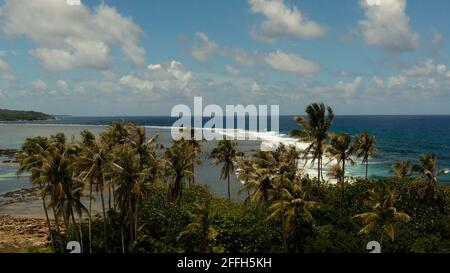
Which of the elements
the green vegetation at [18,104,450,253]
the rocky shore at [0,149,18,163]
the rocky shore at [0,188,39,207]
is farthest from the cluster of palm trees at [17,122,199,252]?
the rocky shore at [0,149,18,163]

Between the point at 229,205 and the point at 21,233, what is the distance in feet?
94.5

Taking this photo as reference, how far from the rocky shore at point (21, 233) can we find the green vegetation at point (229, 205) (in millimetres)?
4122

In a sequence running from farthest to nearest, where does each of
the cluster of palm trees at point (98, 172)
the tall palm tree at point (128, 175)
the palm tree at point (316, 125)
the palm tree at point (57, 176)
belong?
1. the palm tree at point (316, 125)
2. the tall palm tree at point (128, 175)
3. the cluster of palm trees at point (98, 172)
4. the palm tree at point (57, 176)

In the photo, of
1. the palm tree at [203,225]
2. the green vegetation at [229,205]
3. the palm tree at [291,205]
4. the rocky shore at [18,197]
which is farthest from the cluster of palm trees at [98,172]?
the rocky shore at [18,197]

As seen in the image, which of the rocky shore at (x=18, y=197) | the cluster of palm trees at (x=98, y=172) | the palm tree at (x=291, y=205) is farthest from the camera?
the rocky shore at (x=18, y=197)

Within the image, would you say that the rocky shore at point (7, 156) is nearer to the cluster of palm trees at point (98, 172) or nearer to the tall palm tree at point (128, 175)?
the cluster of palm trees at point (98, 172)

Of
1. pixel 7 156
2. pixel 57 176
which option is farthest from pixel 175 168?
pixel 7 156

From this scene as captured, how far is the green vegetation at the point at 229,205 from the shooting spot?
4128cm

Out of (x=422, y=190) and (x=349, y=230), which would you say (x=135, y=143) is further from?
(x=422, y=190)

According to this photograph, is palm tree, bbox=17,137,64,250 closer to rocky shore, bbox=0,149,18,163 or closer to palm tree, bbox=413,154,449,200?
palm tree, bbox=413,154,449,200

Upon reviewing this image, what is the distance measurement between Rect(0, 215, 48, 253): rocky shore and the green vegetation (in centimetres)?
412

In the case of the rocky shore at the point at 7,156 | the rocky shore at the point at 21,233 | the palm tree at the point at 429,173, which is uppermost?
the palm tree at the point at 429,173

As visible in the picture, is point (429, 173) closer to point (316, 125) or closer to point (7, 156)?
point (316, 125)

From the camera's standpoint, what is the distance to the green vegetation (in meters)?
41.3
